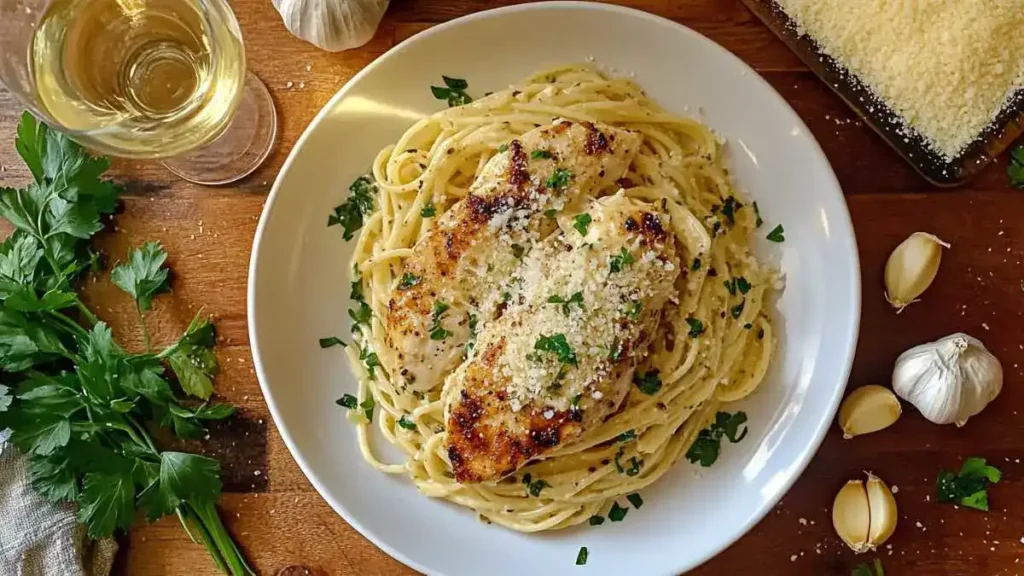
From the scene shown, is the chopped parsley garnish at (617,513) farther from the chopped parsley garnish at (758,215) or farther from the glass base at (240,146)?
the glass base at (240,146)

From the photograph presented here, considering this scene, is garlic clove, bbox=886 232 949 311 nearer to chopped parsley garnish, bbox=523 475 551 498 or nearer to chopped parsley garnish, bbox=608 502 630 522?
chopped parsley garnish, bbox=608 502 630 522

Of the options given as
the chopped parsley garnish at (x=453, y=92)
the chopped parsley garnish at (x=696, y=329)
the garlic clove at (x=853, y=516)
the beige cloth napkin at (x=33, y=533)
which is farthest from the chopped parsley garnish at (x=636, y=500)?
the beige cloth napkin at (x=33, y=533)

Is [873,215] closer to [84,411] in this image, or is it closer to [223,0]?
[223,0]

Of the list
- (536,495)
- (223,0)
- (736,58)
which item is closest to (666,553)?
(536,495)

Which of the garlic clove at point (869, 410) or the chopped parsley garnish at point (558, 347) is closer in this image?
the chopped parsley garnish at point (558, 347)

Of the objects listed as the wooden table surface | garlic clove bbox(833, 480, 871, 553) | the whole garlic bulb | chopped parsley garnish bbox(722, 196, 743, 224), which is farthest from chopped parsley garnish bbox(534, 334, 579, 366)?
the whole garlic bulb

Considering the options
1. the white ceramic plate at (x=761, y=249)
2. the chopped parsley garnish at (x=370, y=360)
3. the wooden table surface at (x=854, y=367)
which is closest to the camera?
the white ceramic plate at (x=761, y=249)
